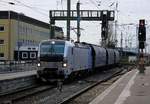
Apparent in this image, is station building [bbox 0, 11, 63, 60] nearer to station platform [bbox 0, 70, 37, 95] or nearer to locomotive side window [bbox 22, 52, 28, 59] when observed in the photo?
locomotive side window [bbox 22, 52, 28, 59]

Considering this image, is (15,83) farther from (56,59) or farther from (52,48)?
(52,48)

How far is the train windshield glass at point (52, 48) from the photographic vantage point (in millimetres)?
31252

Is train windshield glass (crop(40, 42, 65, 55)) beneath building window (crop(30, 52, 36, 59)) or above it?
above

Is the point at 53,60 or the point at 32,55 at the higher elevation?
the point at 53,60

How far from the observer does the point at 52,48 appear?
1236 inches

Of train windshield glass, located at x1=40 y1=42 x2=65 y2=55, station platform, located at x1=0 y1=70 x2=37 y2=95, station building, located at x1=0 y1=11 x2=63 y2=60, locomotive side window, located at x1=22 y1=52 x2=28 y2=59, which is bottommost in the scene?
station platform, located at x1=0 y1=70 x2=37 y2=95

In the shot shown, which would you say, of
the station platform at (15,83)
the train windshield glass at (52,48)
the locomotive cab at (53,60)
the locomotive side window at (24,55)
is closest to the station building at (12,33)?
the locomotive side window at (24,55)

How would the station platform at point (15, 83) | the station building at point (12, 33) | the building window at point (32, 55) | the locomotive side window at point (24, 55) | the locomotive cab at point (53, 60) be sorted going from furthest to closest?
the station building at point (12, 33) → the locomotive side window at point (24, 55) → the building window at point (32, 55) → the locomotive cab at point (53, 60) → the station platform at point (15, 83)

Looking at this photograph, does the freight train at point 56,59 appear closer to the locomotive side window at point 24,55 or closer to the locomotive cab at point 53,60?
the locomotive cab at point 53,60

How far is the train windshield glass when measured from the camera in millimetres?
31252

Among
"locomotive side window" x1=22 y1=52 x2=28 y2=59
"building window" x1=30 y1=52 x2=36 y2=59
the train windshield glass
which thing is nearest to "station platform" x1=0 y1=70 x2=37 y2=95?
the train windshield glass

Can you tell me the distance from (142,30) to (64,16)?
89.9ft

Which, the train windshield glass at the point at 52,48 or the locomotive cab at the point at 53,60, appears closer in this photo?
the locomotive cab at the point at 53,60

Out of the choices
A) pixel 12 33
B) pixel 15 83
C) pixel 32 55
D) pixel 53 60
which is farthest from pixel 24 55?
pixel 15 83
